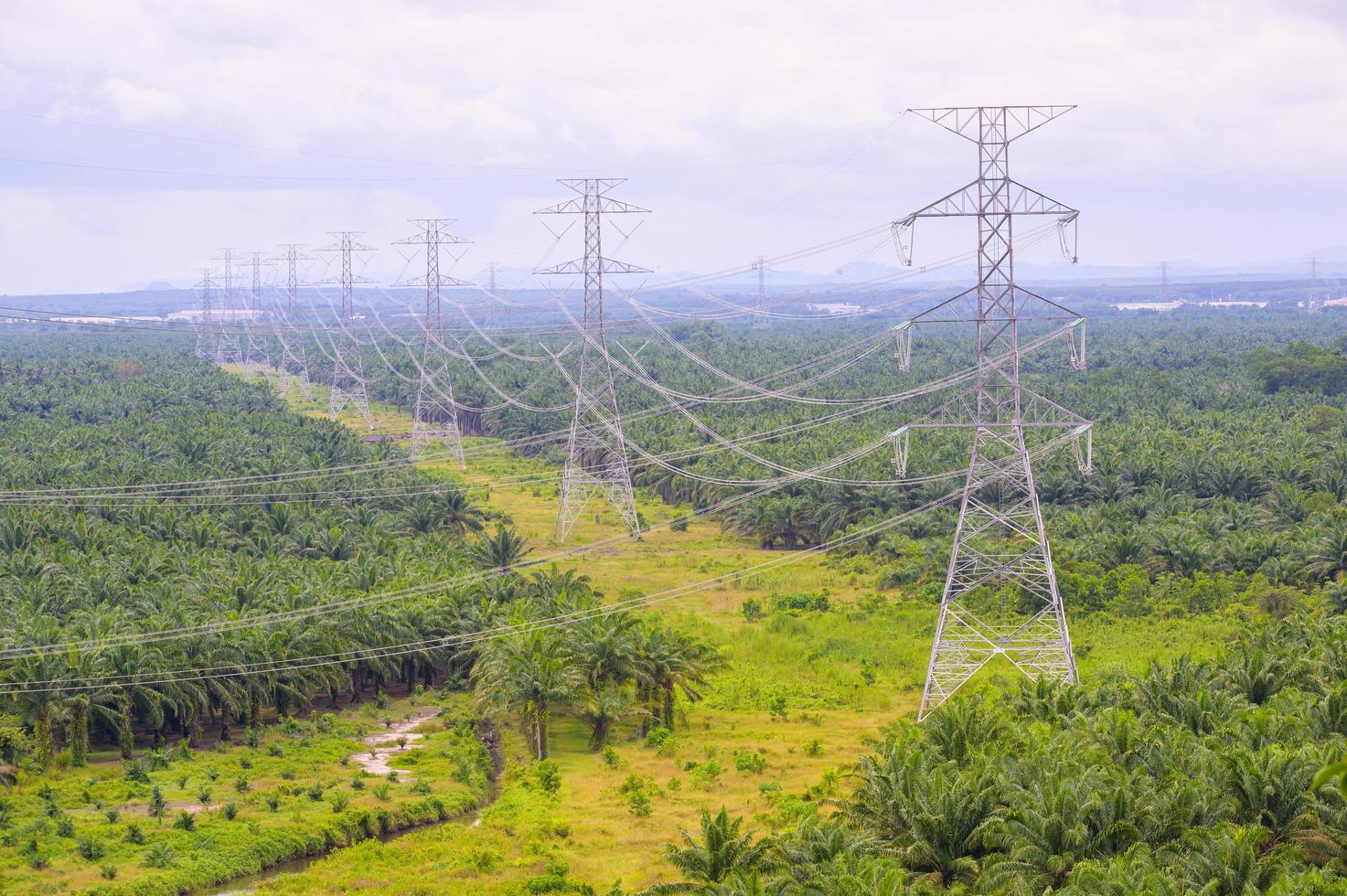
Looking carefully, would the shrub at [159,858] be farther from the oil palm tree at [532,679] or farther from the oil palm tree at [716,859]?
the oil palm tree at [716,859]

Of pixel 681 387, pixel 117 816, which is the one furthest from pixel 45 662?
pixel 681 387

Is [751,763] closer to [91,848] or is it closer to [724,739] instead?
[724,739]

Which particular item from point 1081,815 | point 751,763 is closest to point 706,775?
point 751,763

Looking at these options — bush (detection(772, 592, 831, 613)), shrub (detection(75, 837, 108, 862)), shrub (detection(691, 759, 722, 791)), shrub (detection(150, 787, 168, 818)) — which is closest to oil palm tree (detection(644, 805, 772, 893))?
shrub (detection(691, 759, 722, 791))

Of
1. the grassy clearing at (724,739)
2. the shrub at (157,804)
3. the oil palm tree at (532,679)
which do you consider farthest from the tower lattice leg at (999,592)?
the shrub at (157,804)

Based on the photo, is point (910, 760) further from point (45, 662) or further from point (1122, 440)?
point (1122, 440)
